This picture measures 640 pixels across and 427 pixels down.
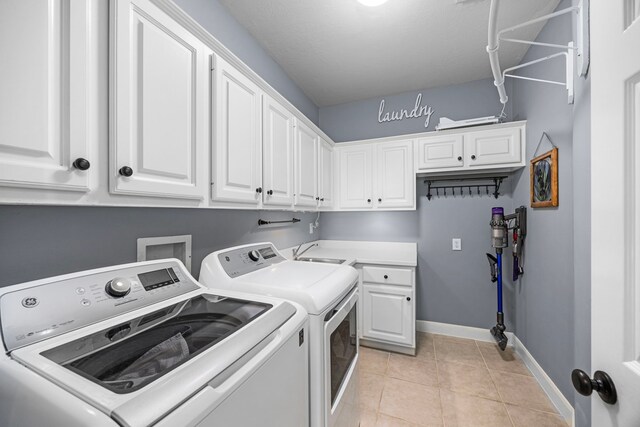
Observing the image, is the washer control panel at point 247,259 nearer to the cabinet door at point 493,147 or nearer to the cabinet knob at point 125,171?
the cabinet knob at point 125,171

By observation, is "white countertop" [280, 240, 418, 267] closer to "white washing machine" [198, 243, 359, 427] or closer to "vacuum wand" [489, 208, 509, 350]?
"vacuum wand" [489, 208, 509, 350]

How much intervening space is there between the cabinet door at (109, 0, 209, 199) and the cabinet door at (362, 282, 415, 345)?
192cm

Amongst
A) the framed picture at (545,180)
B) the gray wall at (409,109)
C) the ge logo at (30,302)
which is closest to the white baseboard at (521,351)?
the framed picture at (545,180)

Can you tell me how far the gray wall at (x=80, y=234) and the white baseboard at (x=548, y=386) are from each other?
98.4 inches

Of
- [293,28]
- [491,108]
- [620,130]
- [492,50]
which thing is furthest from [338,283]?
[491,108]

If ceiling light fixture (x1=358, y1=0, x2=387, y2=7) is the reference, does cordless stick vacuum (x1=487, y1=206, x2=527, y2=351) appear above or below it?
below

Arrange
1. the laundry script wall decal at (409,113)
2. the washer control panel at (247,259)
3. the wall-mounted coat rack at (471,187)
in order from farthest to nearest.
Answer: the laundry script wall decal at (409,113), the wall-mounted coat rack at (471,187), the washer control panel at (247,259)

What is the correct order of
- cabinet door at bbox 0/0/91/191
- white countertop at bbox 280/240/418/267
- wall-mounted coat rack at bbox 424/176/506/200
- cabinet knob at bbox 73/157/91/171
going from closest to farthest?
cabinet door at bbox 0/0/91/191 < cabinet knob at bbox 73/157/91/171 < white countertop at bbox 280/240/418/267 < wall-mounted coat rack at bbox 424/176/506/200

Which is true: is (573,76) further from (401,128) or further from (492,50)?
(401,128)

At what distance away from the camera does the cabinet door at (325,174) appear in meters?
2.50

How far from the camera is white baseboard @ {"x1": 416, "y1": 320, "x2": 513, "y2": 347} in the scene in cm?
262

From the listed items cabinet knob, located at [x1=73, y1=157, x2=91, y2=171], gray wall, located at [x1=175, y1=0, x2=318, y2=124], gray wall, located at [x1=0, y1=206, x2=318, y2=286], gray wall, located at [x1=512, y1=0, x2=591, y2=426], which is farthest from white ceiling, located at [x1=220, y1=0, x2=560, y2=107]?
cabinet knob, located at [x1=73, y1=157, x2=91, y2=171]

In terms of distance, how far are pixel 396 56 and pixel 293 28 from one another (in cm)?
96

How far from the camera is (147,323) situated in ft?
2.60
